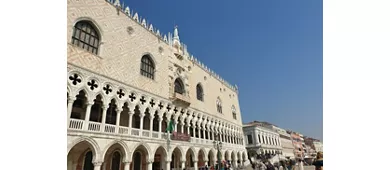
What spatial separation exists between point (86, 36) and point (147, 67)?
4.39 m

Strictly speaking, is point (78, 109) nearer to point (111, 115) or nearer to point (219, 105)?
point (111, 115)

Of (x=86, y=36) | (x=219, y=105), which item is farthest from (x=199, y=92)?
(x=86, y=36)

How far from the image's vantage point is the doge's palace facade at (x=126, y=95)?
32.0 feet

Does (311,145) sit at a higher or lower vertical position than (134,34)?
lower

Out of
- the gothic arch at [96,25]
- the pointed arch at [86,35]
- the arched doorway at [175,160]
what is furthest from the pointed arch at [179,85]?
the pointed arch at [86,35]

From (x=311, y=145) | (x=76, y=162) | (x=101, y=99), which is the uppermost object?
(x=101, y=99)

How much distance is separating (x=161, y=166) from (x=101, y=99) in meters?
6.17

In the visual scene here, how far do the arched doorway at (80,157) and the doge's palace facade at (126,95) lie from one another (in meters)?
0.04

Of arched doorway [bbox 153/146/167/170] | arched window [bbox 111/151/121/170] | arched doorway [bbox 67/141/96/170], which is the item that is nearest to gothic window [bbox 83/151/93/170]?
arched doorway [bbox 67/141/96/170]

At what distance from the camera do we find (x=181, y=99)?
611 inches

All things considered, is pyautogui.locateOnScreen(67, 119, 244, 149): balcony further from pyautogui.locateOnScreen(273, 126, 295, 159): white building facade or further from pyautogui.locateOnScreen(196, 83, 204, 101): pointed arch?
pyautogui.locateOnScreen(273, 126, 295, 159): white building facade

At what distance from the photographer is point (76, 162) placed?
1049 centimetres
